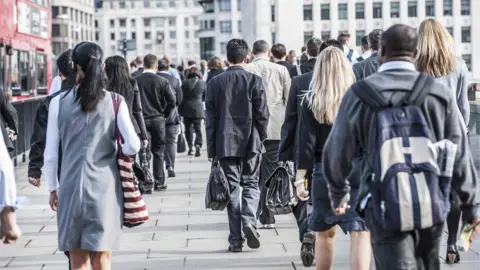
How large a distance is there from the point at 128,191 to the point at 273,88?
5311 mm

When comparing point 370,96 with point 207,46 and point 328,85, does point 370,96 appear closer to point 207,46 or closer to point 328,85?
point 328,85

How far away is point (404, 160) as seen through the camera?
4863mm

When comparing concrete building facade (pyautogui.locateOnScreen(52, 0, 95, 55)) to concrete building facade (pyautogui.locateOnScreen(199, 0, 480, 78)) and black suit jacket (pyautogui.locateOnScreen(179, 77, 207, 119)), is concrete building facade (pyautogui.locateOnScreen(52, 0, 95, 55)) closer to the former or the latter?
concrete building facade (pyautogui.locateOnScreen(199, 0, 480, 78))

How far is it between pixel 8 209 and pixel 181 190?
405 inches

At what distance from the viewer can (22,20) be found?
83.5 feet

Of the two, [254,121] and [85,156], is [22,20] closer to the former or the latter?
[254,121]

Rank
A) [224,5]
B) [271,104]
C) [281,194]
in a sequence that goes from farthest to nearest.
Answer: [224,5] < [271,104] < [281,194]

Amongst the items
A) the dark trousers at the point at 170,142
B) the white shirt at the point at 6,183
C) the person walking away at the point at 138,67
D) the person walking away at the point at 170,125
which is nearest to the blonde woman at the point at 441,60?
the white shirt at the point at 6,183

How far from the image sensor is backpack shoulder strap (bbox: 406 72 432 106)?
4961 millimetres

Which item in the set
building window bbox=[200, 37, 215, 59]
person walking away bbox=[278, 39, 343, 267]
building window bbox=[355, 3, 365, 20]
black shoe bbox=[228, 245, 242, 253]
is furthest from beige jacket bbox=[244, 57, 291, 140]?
building window bbox=[200, 37, 215, 59]

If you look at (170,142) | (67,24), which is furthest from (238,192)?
(67,24)

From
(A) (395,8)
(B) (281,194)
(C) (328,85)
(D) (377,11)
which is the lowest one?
(B) (281,194)

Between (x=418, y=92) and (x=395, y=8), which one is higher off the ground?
(x=395, y=8)

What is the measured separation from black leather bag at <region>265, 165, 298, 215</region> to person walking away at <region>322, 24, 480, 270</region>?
156 inches
